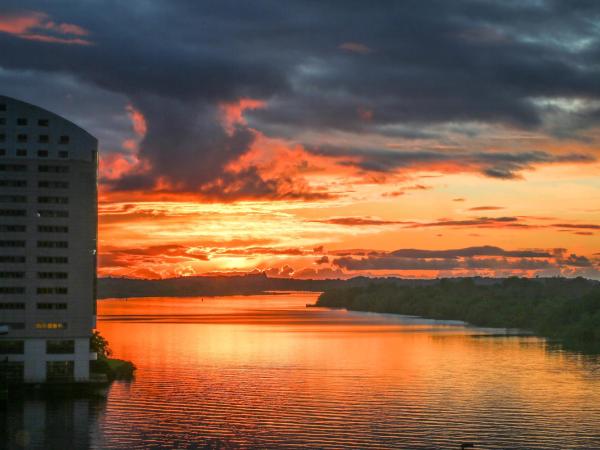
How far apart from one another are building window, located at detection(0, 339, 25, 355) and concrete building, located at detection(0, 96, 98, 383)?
187cm

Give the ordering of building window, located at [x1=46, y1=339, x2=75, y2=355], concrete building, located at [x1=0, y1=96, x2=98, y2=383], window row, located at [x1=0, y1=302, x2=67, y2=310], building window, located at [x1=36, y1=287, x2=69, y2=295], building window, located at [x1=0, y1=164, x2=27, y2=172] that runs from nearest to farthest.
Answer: building window, located at [x1=46, y1=339, x2=75, y2=355] < window row, located at [x1=0, y1=302, x2=67, y2=310] < concrete building, located at [x1=0, y1=96, x2=98, y2=383] < building window, located at [x1=36, y1=287, x2=69, y2=295] < building window, located at [x1=0, y1=164, x2=27, y2=172]

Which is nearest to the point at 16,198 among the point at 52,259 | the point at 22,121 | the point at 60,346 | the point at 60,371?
the point at 52,259

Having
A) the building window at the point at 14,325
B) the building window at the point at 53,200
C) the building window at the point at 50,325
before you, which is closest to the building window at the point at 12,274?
the building window at the point at 14,325

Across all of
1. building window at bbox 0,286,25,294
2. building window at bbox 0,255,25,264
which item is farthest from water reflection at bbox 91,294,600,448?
building window at bbox 0,255,25,264

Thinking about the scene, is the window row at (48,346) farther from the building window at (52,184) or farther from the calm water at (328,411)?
the building window at (52,184)

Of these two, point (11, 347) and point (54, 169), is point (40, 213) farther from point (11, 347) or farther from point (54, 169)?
point (11, 347)

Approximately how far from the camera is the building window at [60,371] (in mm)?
155375

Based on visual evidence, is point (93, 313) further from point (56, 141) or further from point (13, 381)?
point (56, 141)

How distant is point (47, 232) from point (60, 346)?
20.0 m

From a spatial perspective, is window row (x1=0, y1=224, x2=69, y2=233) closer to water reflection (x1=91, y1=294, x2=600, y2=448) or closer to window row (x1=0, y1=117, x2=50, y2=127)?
window row (x1=0, y1=117, x2=50, y2=127)

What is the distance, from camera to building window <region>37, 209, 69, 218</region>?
160250 millimetres

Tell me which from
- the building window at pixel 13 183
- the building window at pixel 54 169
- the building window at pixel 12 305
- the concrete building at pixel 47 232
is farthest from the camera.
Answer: the building window at pixel 54 169

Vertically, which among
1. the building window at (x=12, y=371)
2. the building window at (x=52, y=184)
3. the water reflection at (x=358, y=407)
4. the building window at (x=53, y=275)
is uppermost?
the building window at (x=52, y=184)

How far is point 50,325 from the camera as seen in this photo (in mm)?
158375
